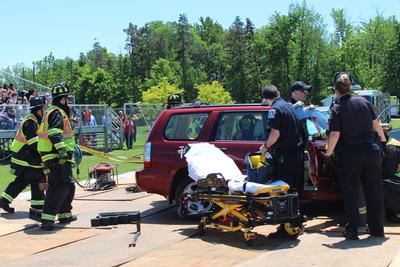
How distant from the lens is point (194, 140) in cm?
865

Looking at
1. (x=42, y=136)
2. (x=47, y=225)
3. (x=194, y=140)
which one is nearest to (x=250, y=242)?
(x=194, y=140)

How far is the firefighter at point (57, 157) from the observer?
27.4 feet

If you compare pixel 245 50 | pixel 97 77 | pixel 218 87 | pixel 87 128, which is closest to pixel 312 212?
pixel 87 128

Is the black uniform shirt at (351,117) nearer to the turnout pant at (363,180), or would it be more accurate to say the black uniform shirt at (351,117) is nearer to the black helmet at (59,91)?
the turnout pant at (363,180)

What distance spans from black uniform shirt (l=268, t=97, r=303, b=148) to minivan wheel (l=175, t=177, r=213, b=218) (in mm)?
1499

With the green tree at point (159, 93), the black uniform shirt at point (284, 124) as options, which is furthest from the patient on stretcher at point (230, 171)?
the green tree at point (159, 93)

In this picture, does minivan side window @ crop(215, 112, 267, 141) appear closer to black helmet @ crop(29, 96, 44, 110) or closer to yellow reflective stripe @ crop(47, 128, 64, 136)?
yellow reflective stripe @ crop(47, 128, 64, 136)

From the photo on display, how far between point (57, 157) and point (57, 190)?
497 mm

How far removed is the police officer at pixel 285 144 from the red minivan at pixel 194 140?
0.66m

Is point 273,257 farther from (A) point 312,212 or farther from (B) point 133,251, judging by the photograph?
(A) point 312,212

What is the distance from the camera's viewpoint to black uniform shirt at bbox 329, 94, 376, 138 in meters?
6.76

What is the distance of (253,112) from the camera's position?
8391mm

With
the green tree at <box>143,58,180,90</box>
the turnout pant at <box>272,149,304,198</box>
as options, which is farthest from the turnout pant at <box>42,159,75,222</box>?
Result: the green tree at <box>143,58,180,90</box>

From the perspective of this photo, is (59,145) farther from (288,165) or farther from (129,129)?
(129,129)
